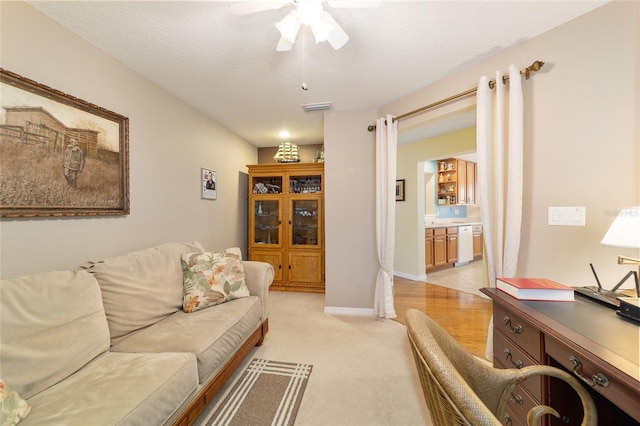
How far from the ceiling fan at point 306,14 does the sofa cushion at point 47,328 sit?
172cm

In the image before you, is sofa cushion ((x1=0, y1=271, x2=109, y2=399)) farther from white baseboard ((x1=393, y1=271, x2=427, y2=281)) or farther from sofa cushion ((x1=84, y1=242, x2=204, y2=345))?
white baseboard ((x1=393, y1=271, x2=427, y2=281))

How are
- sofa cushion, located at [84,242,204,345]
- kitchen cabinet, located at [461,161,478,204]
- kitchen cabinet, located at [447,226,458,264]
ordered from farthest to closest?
kitchen cabinet, located at [461,161,478,204] < kitchen cabinet, located at [447,226,458,264] < sofa cushion, located at [84,242,204,345]

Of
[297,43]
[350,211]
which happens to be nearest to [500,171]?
[350,211]

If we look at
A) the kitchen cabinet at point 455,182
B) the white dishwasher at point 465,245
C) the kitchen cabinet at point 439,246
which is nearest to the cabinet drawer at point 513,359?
the kitchen cabinet at point 439,246

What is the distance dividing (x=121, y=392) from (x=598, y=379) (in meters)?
1.69

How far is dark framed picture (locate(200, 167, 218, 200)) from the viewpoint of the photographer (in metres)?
2.89

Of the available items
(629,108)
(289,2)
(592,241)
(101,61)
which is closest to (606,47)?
(629,108)

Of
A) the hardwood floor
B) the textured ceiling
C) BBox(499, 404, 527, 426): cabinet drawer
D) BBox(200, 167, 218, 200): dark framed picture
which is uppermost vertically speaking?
the textured ceiling

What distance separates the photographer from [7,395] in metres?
0.83

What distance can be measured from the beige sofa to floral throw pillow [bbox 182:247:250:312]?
3.4 inches

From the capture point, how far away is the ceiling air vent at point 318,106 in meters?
2.67

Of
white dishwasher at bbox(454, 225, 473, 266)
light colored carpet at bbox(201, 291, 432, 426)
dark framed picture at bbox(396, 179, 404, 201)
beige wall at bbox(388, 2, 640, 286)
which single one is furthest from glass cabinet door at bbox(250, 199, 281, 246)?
white dishwasher at bbox(454, 225, 473, 266)

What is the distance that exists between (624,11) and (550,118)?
60 cm

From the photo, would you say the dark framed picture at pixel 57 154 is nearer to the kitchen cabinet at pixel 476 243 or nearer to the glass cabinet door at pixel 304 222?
the glass cabinet door at pixel 304 222
